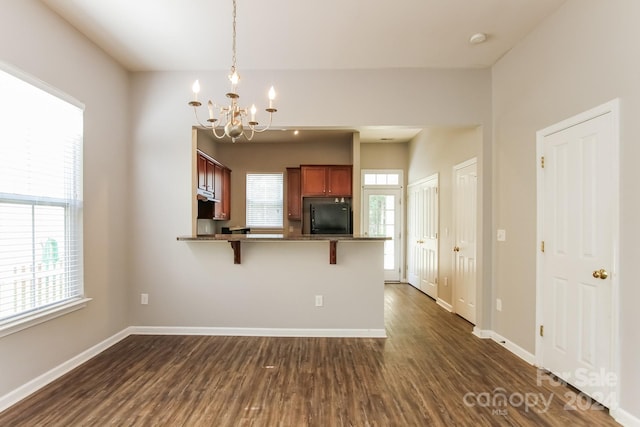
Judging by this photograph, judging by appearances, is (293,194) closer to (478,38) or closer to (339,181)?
(339,181)

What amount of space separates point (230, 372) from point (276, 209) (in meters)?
3.86

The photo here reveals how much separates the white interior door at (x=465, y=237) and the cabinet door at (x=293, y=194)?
2778 millimetres

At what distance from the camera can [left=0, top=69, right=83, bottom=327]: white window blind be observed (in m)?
2.24

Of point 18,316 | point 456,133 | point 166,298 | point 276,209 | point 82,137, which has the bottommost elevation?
point 166,298

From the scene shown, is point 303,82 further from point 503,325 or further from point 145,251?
point 503,325

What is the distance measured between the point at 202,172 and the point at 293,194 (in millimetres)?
1891

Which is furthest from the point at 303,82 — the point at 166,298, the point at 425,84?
the point at 166,298

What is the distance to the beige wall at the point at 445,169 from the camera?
4.29 metres

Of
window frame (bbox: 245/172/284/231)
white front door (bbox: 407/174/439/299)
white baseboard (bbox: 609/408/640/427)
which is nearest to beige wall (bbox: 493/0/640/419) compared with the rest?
white baseboard (bbox: 609/408/640/427)

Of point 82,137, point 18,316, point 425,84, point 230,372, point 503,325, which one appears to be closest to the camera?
point 18,316

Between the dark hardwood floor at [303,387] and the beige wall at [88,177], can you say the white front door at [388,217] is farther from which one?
the beige wall at [88,177]

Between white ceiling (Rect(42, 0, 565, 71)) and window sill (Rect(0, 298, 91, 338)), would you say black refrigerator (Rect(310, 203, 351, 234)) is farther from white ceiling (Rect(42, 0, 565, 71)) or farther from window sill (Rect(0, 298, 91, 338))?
window sill (Rect(0, 298, 91, 338))

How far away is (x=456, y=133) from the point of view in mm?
4391

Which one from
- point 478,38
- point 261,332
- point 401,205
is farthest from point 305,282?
point 401,205
